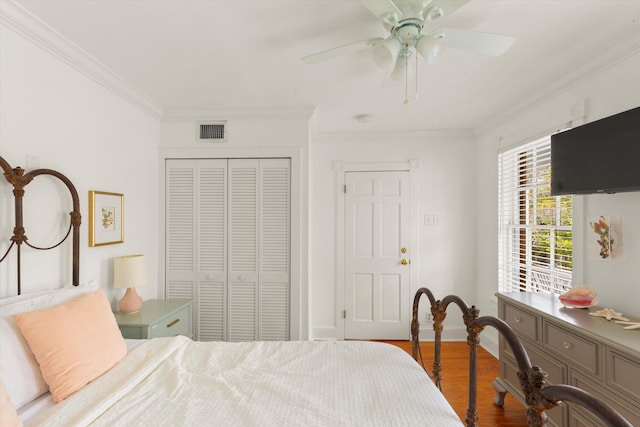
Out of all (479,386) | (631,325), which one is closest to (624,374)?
(631,325)

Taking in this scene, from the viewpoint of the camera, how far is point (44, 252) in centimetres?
185

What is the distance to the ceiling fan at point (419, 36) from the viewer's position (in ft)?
4.53

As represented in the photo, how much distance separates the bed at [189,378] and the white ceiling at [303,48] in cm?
95

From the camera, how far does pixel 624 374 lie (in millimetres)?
1450

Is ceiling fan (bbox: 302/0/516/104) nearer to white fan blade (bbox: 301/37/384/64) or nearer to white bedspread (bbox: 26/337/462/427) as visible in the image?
white fan blade (bbox: 301/37/384/64)

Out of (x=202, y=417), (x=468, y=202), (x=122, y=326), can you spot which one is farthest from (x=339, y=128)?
(x=202, y=417)

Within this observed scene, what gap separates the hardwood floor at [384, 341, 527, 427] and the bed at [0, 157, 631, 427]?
3.81 ft

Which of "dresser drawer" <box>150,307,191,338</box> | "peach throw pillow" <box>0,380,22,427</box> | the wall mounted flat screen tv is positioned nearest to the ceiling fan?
the wall mounted flat screen tv

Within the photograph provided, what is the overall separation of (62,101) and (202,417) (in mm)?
2083

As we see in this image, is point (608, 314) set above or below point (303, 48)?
below

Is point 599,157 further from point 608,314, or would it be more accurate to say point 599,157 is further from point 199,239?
point 199,239

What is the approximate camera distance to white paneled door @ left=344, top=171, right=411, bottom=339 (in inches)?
149

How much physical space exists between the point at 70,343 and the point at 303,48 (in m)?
2.02

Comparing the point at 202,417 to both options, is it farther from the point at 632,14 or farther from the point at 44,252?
the point at 632,14
